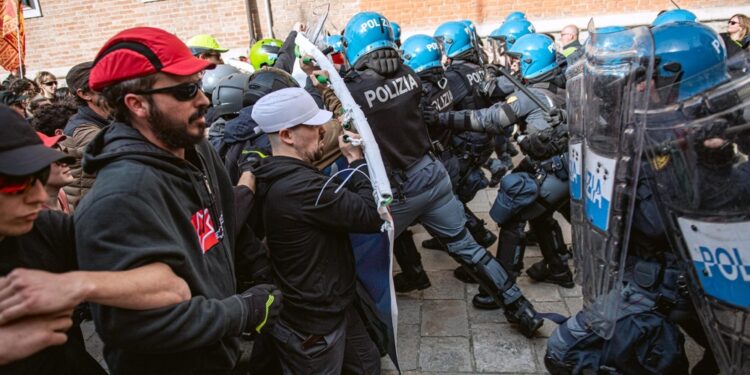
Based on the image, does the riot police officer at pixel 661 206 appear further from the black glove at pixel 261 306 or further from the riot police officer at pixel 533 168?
the riot police officer at pixel 533 168

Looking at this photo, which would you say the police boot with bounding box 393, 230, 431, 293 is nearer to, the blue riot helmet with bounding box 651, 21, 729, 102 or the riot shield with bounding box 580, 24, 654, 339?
the riot shield with bounding box 580, 24, 654, 339

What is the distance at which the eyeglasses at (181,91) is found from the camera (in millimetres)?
1619

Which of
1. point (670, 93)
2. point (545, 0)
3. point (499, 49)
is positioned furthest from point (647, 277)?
point (545, 0)

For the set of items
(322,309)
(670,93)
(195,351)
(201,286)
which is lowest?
(322,309)

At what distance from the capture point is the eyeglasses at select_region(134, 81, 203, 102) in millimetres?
1619

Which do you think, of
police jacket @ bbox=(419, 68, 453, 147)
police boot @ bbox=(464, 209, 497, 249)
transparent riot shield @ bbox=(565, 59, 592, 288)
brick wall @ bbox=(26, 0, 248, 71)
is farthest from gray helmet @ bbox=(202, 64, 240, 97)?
brick wall @ bbox=(26, 0, 248, 71)

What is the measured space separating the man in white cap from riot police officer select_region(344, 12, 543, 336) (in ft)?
3.16

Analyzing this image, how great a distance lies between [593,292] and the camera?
210cm

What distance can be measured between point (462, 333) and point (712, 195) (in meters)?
2.44

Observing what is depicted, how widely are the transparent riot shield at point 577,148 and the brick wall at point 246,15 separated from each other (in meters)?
8.63

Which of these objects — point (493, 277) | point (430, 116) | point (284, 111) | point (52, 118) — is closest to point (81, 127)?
point (52, 118)

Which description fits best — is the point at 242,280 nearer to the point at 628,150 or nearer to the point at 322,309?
the point at 322,309

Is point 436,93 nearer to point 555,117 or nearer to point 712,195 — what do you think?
point 555,117

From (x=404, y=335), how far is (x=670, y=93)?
261 cm
